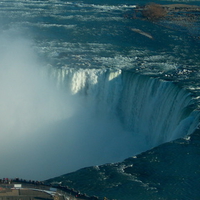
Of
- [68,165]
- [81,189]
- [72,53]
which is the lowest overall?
[68,165]

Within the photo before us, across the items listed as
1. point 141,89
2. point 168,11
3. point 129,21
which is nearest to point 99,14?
point 129,21

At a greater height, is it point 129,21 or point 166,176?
point 129,21

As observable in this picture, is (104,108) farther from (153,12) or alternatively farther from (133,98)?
(153,12)

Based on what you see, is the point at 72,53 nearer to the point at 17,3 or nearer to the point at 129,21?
the point at 129,21

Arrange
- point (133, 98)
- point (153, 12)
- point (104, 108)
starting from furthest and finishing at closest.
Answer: point (153, 12)
point (104, 108)
point (133, 98)

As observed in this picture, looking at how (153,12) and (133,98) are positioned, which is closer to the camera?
(133,98)

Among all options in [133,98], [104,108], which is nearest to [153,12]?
[104,108]

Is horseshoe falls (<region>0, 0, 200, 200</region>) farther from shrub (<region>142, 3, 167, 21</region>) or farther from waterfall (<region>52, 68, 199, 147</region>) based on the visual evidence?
shrub (<region>142, 3, 167, 21</region>)
